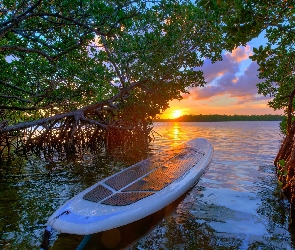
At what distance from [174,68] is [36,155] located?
9.37 metres

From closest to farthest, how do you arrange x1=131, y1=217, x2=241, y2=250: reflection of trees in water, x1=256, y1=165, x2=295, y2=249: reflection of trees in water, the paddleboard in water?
1. the paddleboard in water
2. x1=131, y1=217, x2=241, y2=250: reflection of trees in water
3. x1=256, y1=165, x2=295, y2=249: reflection of trees in water

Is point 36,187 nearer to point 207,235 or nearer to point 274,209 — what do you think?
point 207,235

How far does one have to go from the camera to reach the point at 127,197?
229 inches

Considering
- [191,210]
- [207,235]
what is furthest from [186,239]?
[191,210]

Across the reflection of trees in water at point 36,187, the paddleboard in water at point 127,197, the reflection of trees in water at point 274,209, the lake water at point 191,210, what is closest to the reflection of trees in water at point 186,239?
the lake water at point 191,210

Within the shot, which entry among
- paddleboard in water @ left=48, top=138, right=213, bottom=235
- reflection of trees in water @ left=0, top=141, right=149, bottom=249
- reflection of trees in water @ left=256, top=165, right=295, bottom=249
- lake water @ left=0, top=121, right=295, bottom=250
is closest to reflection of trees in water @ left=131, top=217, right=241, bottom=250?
lake water @ left=0, top=121, right=295, bottom=250

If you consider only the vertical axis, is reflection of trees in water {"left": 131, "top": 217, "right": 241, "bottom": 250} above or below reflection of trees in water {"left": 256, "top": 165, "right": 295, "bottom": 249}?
below

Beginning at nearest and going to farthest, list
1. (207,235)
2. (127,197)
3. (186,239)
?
(186,239) < (207,235) < (127,197)

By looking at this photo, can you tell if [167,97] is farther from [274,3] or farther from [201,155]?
[274,3]

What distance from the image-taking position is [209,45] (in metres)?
17.0

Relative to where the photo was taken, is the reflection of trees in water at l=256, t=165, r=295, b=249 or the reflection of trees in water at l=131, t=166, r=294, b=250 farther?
the reflection of trees in water at l=256, t=165, r=295, b=249

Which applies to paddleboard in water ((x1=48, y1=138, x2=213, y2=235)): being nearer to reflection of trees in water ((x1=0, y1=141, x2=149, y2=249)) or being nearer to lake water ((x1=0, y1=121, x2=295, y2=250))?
lake water ((x1=0, y1=121, x2=295, y2=250))

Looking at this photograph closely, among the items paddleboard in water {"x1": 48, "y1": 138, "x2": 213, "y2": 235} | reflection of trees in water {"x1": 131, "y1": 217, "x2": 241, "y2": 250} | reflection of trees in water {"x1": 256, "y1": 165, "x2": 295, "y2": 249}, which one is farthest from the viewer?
reflection of trees in water {"x1": 256, "y1": 165, "x2": 295, "y2": 249}

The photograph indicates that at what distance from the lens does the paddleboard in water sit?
15.7 feet
